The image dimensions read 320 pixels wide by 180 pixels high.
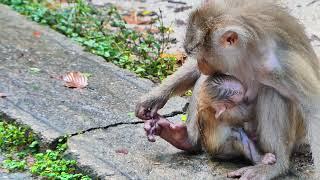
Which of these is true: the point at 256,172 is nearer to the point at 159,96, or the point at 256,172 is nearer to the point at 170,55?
the point at 159,96

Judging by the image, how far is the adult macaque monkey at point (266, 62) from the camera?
479cm

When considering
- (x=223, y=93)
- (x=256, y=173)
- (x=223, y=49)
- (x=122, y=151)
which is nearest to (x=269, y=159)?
(x=256, y=173)

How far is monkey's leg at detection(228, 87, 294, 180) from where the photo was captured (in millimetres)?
4910

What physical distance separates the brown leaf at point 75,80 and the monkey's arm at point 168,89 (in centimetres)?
128

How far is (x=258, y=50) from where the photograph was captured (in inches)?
190

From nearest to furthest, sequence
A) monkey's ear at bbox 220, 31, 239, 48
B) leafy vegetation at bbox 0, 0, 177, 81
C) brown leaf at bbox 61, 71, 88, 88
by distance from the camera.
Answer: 1. monkey's ear at bbox 220, 31, 239, 48
2. brown leaf at bbox 61, 71, 88, 88
3. leafy vegetation at bbox 0, 0, 177, 81

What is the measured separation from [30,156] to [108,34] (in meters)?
2.89

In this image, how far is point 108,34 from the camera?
818 centimetres

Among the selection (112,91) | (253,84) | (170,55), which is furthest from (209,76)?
(170,55)

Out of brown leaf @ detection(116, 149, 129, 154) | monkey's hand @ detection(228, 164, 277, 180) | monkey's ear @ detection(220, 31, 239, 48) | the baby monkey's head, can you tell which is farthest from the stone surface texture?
the baby monkey's head

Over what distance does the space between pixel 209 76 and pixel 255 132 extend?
48 cm

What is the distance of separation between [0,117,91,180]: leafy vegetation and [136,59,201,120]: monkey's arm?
1.99 feet

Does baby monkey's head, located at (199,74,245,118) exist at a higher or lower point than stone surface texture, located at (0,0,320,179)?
higher

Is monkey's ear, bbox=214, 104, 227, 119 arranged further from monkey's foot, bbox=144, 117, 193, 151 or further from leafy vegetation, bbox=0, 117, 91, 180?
leafy vegetation, bbox=0, 117, 91, 180
